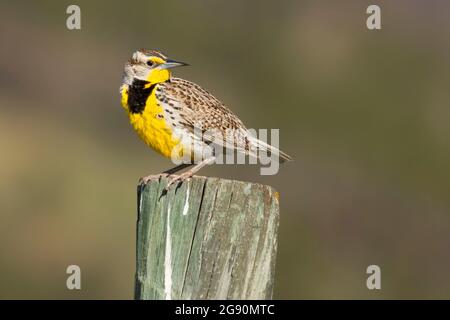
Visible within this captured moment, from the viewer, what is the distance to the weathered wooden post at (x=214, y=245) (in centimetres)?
390

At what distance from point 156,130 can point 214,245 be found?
150 centimetres

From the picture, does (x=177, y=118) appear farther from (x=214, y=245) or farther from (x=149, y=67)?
(x=214, y=245)

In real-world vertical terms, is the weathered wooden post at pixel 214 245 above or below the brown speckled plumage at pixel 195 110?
below

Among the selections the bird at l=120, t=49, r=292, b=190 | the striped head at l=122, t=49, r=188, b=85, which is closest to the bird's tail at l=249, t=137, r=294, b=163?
the bird at l=120, t=49, r=292, b=190

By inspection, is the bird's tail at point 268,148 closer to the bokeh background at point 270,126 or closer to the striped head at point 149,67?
the striped head at point 149,67

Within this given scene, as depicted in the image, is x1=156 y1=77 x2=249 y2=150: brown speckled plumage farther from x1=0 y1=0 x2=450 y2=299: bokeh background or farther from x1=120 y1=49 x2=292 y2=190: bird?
x1=0 y1=0 x2=450 y2=299: bokeh background

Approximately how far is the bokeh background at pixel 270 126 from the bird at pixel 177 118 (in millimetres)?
3872

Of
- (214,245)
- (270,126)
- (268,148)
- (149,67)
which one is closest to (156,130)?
(149,67)

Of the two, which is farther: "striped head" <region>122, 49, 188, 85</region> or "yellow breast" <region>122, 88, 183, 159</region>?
"striped head" <region>122, 49, 188, 85</region>

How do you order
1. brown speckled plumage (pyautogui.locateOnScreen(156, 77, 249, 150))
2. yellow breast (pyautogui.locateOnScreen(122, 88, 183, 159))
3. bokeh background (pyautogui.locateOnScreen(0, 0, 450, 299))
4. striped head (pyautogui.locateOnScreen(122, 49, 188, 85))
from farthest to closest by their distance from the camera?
bokeh background (pyautogui.locateOnScreen(0, 0, 450, 299)) → striped head (pyautogui.locateOnScreen(122, 49, 188, 85)) → brown speckled plumage (pyautogui.locateOnScreen(156, 77, 249, 150)) → yellow breast (pyautogui.locateOnScreen(122, 88, 183, 159))

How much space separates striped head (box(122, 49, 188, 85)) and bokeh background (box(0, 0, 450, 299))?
3.85m

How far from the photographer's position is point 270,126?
1285cm

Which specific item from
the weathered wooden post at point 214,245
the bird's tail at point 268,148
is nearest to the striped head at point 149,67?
the bird's tail at point 268,148

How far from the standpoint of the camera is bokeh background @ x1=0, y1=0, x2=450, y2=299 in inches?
408
